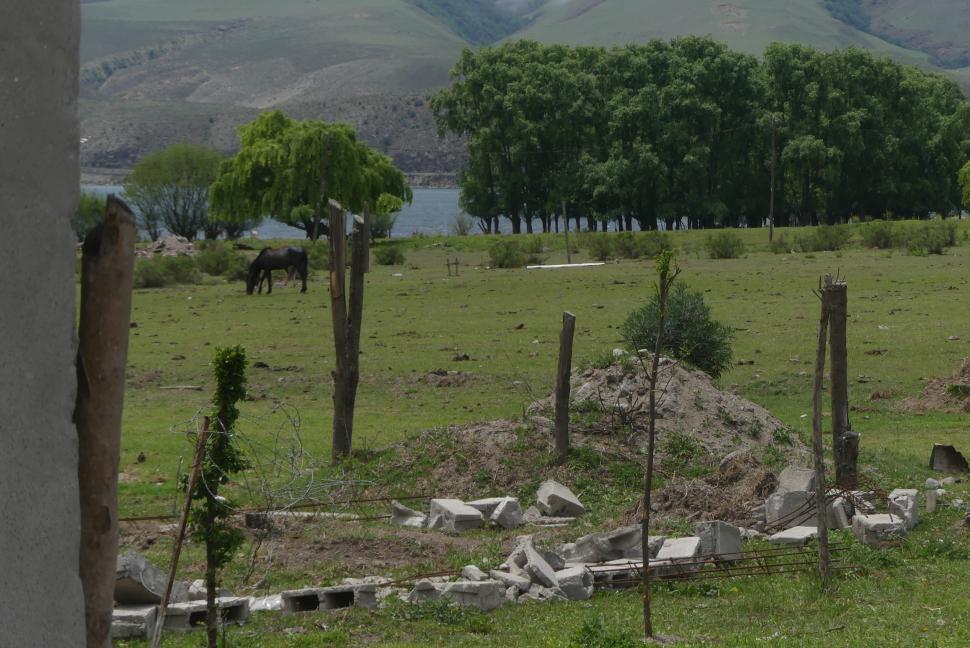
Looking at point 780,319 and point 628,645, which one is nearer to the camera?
point 628,645

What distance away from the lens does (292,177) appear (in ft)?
231

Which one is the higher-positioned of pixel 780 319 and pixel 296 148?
pixel 296 148

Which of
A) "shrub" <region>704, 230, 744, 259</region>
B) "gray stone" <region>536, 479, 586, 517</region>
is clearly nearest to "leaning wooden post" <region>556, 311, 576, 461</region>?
"gray stone" <region>536, 479, 586, 517</region>

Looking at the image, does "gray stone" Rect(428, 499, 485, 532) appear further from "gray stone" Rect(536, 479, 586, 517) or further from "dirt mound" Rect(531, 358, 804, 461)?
"dirt mound" Rect(531, 358, 804, 461)

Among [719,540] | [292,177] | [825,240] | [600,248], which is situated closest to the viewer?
[719,540]

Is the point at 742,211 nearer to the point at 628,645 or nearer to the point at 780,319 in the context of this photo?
the point at 780,319

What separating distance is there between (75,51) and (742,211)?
282 feet

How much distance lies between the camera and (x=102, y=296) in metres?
4.93

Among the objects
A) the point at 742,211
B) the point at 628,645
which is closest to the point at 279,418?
the point at 628,645

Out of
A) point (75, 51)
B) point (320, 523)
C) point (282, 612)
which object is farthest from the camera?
point (320, 523)

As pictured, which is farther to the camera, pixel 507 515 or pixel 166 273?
pixel 166 273

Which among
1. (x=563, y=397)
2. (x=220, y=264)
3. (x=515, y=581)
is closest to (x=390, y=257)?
(x=220, y=264)

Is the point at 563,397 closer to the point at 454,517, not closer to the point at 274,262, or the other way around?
the point at 454,517

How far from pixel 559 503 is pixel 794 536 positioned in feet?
9.09
